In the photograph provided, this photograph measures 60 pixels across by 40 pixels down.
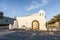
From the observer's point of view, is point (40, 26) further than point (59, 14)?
No

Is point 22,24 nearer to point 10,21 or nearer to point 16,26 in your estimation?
point 16,26

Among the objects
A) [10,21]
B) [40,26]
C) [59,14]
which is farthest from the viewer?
[10,21]

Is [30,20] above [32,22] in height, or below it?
above

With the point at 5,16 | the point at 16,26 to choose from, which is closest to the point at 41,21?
the point at 16,26

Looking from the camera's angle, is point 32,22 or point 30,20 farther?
point 30,20

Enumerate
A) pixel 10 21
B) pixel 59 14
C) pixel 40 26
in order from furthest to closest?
pixel 10 21 → pixel 59 14 → pixel 40 26

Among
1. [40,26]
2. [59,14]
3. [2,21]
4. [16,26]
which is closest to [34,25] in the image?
[40,26]

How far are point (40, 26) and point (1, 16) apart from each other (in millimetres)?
18091

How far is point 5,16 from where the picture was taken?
48.8 metres

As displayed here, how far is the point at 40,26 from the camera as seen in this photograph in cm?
3519

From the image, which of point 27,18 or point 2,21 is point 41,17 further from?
point 2,21

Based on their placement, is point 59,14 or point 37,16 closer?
point 37,16

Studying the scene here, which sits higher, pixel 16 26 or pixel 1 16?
pixel 1 16

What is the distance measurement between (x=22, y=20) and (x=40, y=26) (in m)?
5.01
